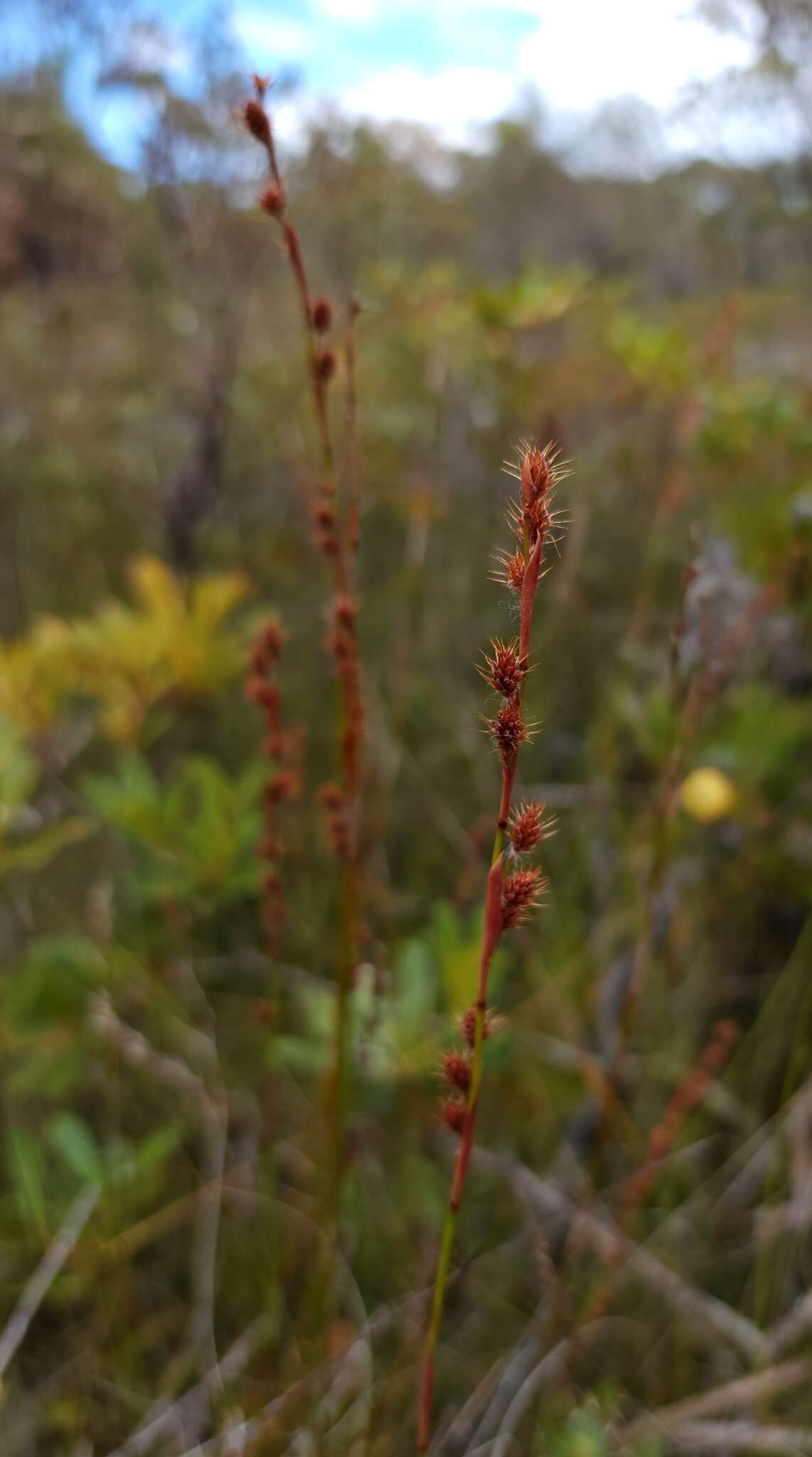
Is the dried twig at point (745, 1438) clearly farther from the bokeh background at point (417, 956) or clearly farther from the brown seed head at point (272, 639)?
the brown seed head at point (272, 639)

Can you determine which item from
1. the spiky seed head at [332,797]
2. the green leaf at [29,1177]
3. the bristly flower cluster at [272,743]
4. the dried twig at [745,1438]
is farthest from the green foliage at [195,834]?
the dried twig at [745,1438]

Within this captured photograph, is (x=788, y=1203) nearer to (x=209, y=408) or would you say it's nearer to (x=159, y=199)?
(x=209, y=408)

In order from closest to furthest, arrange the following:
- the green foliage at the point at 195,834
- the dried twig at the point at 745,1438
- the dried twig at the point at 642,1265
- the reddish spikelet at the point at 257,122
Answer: the reddish spikelet at the point at 257,122, the dried twig at the point at 745,1438, the dried twig at the point at 642,1265, the green foliage at the point at 195,834

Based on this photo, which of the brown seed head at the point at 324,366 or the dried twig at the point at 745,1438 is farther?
the dried twig at the point at 745,1438

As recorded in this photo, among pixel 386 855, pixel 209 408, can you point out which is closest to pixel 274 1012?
pixel 386 855

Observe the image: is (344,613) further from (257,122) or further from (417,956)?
(417,956)

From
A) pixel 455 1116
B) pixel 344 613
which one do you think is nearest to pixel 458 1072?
pixel 455 1116
